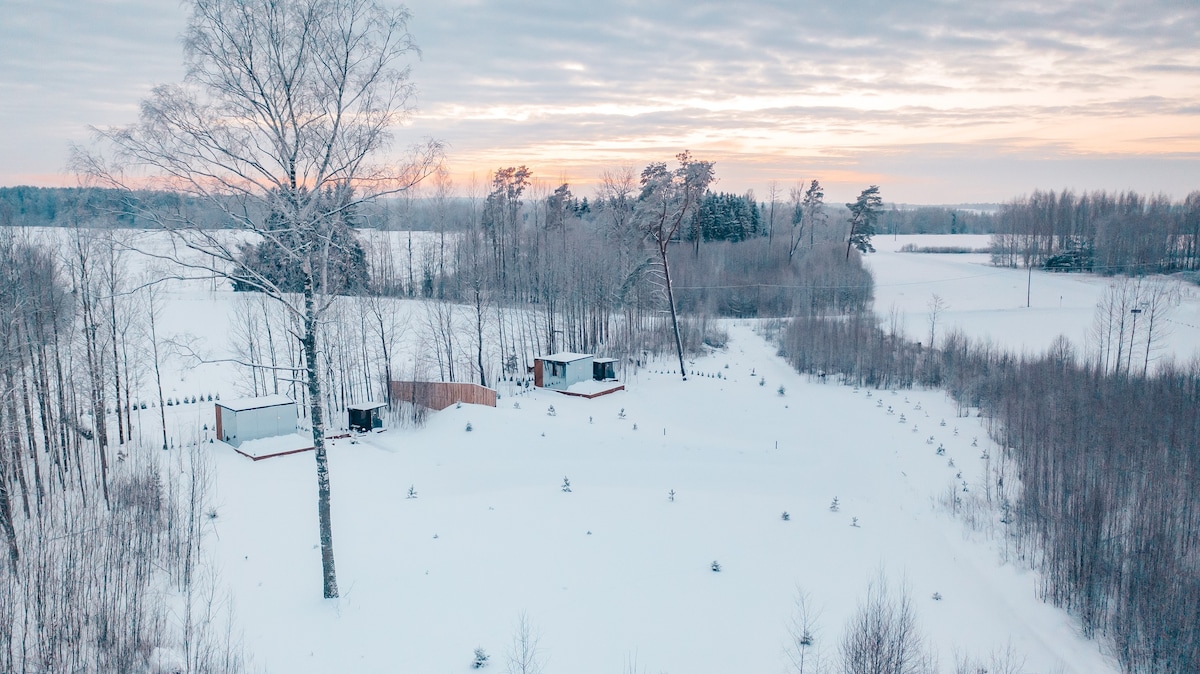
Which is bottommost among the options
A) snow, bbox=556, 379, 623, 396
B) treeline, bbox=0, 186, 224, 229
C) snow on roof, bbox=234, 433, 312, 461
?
snow on roof, bbox=234, 433, 312, 461

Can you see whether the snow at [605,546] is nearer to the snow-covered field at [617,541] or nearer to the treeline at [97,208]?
the snow-covered field at [617,541]

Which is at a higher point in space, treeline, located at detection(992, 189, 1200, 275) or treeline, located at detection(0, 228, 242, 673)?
treeline, located at detection(992, 189, 1200, 275)

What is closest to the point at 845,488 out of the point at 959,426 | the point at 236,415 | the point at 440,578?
the point at 959,426

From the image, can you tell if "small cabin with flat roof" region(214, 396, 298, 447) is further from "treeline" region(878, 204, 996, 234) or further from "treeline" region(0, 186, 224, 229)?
"treeline" region(878, 204, 996, 234)

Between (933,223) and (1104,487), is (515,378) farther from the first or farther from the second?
(933,223)

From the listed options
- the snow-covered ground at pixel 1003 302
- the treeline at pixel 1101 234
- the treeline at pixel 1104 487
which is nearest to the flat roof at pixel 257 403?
the treeline at pixel 1104 487

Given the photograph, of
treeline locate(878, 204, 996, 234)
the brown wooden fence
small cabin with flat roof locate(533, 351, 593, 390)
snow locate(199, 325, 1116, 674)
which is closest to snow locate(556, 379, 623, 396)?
small cabin with flat roof locate(533, 351, 593, 390)
